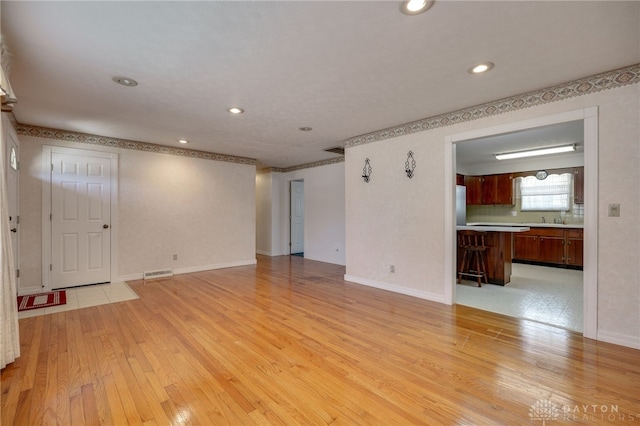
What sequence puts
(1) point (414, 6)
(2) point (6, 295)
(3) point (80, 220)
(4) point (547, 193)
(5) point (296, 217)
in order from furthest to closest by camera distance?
1. (5) point (296, 217)
2. (4) point (547, 193)
3. (3) point (80, 220)
4. (2) point (6, 295)
5. (1) point (414, 6)

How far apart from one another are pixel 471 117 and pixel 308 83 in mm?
2116

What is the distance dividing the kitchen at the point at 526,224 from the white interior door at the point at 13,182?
599 cm

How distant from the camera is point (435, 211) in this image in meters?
3.91

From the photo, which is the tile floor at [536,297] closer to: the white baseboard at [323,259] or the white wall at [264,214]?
the white baseboard at [323,259]

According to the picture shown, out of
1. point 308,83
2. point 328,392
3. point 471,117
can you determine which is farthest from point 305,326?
point 471,117

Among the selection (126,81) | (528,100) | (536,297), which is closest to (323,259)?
(536,297)

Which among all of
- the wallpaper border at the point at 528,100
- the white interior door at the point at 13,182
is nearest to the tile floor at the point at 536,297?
the wallpaper border at the point at 528,100

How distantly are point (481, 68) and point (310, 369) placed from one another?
2.96 metres

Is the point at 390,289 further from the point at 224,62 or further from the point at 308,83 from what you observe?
the point at 224,62

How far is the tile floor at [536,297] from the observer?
3.34 m

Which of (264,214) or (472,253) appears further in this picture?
(264,214)

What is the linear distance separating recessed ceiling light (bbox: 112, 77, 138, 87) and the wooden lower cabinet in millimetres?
7711

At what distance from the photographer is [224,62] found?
8.07ft

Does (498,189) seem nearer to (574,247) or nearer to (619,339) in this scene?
(574,247)
